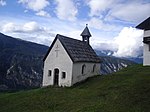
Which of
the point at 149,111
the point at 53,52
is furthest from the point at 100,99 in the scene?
the point at 53,52

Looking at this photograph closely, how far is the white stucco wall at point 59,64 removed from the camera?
4000 centimetres

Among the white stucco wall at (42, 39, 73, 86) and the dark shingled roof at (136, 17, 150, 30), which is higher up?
the dark shingled roof at (136, 17, 150, 30)

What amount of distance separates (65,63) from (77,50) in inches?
159

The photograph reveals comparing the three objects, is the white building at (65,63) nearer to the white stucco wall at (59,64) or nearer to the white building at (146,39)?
the white stucco wall at (59,64)

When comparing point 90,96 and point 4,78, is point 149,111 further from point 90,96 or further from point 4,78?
point 4,78

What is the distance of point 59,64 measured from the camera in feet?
135

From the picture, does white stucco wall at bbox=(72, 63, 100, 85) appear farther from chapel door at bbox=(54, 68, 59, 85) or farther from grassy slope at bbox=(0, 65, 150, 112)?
grassy slope at bbox=(0, 65, 150, 112)

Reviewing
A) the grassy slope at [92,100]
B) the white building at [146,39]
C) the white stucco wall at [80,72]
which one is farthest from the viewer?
the white building at [146,39]

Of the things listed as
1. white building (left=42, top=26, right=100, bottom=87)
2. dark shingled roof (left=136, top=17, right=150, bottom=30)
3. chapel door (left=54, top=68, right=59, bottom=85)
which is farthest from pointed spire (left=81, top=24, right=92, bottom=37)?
chapel door (left=54, top=68, right=59, bottom=85)

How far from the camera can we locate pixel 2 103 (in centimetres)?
3173

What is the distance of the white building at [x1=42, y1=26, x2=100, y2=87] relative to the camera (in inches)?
1575

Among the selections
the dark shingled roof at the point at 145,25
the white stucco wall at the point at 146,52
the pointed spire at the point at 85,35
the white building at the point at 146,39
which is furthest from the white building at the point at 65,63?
the dark shingled roof at the point at 145,25

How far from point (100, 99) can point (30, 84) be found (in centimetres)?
17798

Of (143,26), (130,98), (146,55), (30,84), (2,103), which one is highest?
(143,26)
